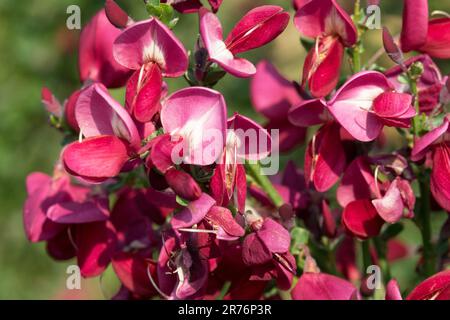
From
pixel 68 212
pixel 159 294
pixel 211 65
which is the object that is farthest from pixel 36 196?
pixel 211 65

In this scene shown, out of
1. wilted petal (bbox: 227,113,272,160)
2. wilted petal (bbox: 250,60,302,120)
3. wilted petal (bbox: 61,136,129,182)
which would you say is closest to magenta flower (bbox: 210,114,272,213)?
wilted petal (bbox: 227,113,272,160)

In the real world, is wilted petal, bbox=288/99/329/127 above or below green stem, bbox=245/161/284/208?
above

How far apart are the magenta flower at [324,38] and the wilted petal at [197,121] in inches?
6.8

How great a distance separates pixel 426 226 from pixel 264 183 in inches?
8.6

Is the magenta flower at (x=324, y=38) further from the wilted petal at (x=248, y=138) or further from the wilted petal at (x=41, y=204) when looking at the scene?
the wilted petal at (x=41, y=204)

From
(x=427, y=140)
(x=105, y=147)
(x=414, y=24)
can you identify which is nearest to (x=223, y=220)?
(x=105, y=147)

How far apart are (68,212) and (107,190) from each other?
67 mm

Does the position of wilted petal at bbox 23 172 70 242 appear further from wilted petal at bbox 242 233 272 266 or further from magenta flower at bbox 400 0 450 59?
magenta flower at bbox 400 0 450 59

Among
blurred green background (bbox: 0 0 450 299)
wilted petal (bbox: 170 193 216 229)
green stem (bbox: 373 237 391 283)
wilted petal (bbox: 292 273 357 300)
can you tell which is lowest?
blurred green background (bbox: 0 0 450 299)

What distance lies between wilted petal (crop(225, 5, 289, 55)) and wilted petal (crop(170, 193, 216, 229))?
182 millimetres

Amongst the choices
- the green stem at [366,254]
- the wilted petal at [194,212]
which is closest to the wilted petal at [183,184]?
the wilted petal at [194,212]

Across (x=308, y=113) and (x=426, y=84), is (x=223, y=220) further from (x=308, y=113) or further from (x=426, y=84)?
(x=426, y=84)

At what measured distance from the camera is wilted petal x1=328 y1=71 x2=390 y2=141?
96 centimetres

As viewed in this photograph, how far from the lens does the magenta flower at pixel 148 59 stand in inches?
35.1
